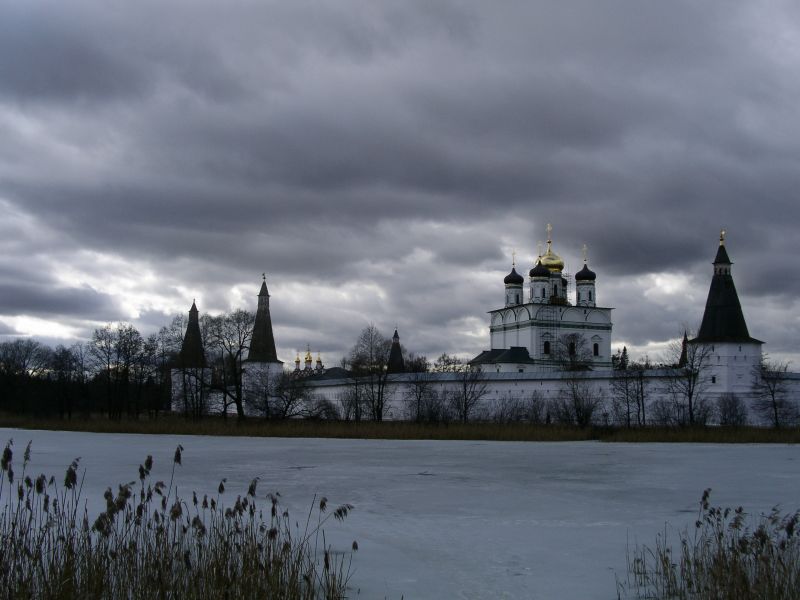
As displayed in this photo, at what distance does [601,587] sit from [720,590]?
1.00m

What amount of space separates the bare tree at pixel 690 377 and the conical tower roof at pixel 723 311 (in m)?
1.03

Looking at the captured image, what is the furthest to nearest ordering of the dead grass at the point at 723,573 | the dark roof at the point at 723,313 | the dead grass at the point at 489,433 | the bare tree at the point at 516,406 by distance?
1. the bare tree at the point at 516,406
2. the dark roof at the point at 723,313
3. the dead grass at the point at 489,433
4. the dead grass at the point at 723,573

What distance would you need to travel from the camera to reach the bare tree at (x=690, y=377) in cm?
5534

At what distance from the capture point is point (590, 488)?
12750 millimetres

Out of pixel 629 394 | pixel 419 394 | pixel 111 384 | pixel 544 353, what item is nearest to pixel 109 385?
pixel 111 384

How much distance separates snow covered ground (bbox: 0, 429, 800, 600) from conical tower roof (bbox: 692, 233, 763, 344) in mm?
38770

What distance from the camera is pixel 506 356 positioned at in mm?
83500

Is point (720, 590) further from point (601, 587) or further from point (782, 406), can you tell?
point (782, 406)

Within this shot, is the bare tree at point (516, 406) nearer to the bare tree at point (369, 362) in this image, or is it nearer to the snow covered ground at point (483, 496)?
the bare tree at point (369, 362)

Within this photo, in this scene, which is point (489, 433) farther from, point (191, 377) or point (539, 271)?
point (539, 271)

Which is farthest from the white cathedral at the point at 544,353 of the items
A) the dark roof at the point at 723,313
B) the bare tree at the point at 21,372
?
the bare tree at the point at 21,372

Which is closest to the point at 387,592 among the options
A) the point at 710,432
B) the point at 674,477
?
the point at 674,477

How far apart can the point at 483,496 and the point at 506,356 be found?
238 ft

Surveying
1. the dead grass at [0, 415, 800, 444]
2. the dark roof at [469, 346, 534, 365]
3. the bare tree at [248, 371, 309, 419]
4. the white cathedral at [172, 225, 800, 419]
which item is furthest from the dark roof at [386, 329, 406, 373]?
the dead grass at [0, 415, 800, 444]
